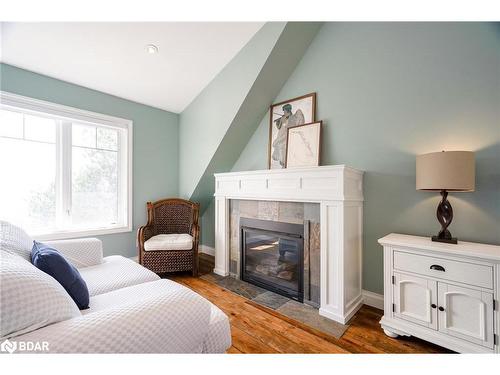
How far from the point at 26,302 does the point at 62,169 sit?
103 inches

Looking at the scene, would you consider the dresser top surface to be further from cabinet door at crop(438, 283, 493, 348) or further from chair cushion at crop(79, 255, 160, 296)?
chair cushion at crop(79, 255, 160, 296)

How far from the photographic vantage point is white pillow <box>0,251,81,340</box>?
2.26 ft

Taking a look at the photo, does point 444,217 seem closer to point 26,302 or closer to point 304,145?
point 304,145

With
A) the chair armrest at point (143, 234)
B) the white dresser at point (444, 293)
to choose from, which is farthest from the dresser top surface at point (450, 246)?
the chair armrest at point (143, 234)

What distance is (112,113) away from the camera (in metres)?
3.03

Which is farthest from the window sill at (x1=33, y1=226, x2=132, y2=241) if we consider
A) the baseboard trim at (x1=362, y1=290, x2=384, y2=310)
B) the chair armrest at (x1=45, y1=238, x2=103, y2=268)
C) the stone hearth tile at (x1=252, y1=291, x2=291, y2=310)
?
the baseboard trim at (x1=362, y1=290, x2=384, y2=310)

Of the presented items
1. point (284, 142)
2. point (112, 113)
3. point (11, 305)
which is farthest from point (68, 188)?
point (284, 142)

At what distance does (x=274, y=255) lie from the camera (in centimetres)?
240

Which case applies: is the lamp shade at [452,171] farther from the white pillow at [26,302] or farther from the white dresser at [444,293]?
the white pillow at [26,302]

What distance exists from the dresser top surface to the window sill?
10.7ft

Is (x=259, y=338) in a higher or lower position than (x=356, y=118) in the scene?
lower

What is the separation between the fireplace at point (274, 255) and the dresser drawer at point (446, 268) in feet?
2.73
